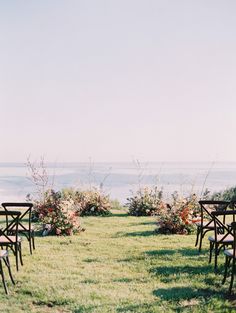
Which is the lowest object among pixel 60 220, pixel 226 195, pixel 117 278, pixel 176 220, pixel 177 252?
pixel 117 278

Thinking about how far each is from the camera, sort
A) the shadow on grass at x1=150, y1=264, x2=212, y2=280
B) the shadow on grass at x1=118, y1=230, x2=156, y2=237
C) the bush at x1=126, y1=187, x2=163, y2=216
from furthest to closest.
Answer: the bush at x1=126, y1=187, x2=163, y2=216, the shadow on grass at x1=118, y1=230, x2=156, y2=237, the shadow on grass at x1=150, y1=264, x2=212, y2=280

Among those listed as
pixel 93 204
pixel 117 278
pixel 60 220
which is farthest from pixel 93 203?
pixel 117 278

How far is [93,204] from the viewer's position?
15703mm

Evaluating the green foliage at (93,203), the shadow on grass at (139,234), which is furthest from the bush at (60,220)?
the green foliage at (93,203)

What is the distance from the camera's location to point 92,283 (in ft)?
22.2

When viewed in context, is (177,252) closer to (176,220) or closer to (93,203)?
(176,220)

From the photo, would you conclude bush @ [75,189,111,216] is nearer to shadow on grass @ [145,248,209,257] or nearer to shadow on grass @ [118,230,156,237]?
shadow on grass @ [118,230,156,237]

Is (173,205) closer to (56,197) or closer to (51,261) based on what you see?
(56,197)

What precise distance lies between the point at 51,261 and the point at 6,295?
6.92 ft

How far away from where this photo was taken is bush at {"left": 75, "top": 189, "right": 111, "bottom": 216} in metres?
15.6

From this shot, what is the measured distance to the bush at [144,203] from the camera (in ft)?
50.8

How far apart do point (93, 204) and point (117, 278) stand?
28.4 ft

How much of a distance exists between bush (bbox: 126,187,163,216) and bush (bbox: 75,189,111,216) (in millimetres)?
906

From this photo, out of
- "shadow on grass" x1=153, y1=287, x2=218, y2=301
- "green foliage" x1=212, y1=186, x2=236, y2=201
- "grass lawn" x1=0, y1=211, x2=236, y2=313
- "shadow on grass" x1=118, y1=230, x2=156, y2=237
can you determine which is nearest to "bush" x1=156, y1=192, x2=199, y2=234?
"shadow on grass" x1=118, y1=230, x2=156, y2=237
